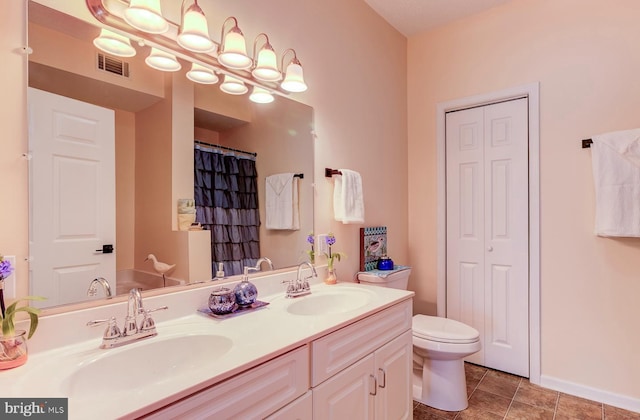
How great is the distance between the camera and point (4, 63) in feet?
3.11

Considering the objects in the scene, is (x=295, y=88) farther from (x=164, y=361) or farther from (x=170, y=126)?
(x=164, y=361)

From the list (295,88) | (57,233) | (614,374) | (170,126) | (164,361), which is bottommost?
(614,374)

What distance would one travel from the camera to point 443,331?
2.04 meters

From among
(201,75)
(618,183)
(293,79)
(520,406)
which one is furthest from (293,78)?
(520,406)

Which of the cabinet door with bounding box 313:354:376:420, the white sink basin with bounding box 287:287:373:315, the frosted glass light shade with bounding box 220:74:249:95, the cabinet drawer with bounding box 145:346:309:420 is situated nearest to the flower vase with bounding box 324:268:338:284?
the white sink basin with bounding box 287:287:373:315

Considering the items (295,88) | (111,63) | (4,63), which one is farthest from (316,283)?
(4,63)

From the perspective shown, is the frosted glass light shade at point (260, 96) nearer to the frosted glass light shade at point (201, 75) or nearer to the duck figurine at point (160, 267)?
the frosted glass light shade at point (201, 75)

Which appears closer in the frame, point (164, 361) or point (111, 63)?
point (164, 361)

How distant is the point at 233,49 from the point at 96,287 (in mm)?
1058

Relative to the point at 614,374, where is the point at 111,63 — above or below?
above

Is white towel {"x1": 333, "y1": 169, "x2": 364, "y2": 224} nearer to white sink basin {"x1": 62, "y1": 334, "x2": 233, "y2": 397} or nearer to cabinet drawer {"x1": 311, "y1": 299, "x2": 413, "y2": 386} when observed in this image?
cabinet drawer {"x1": 311, "y1": 299, "x2": 413, "y2": 386}

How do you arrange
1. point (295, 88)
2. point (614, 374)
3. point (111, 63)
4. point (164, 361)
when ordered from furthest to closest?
point (614, 374) < point (295, 88) < point (111, 63) < point (164, 361)

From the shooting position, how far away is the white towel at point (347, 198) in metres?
2.03

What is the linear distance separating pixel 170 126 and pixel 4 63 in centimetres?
50
